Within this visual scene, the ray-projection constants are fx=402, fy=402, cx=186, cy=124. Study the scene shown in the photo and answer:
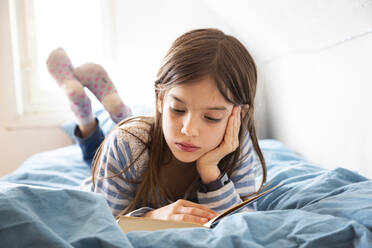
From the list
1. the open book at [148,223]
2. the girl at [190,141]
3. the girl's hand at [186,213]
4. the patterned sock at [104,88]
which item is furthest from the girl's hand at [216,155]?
the patterned sock at [104,88]

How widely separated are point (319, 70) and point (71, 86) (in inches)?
34.4

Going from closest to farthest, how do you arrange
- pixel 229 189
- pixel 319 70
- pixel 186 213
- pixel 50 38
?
pixel 186 213, pixel 229 189, pixel 319 70, pixel 50 38

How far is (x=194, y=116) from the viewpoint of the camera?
0.86 metres

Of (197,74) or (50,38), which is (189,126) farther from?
(50,38)

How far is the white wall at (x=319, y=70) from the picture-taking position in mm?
1073

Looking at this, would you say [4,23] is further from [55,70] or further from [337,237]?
[337,237]

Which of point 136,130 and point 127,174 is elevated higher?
point 136,130

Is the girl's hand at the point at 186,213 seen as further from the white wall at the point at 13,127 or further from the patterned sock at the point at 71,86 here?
the white wall at the point at 13,127

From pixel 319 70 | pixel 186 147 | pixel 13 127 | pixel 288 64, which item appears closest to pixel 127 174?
pixel 186 147

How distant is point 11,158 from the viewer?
2.12 metres

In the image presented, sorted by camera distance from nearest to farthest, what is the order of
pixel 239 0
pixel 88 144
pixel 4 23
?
pixel 88 144
pixel 239 0
pixel 4 23

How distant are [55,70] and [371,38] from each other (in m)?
1.06

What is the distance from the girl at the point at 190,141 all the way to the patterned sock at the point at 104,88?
0.37 meters

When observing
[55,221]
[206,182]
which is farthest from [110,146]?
[55,221]
